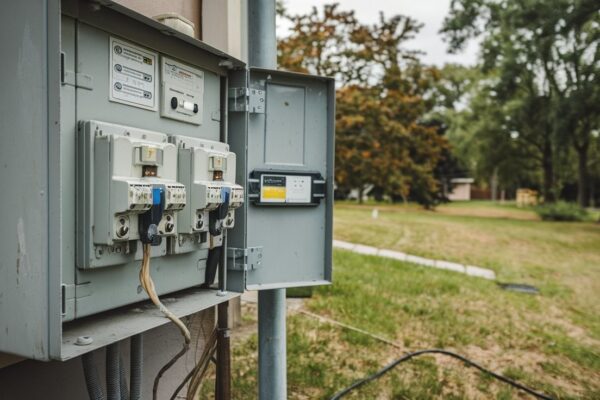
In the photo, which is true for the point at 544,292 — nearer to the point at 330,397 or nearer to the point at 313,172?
the point at 330,397

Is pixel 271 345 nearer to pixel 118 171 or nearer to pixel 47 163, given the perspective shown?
pixel 118 171

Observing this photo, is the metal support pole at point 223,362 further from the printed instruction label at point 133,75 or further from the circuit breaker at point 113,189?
the printed instruction label at point 133,75

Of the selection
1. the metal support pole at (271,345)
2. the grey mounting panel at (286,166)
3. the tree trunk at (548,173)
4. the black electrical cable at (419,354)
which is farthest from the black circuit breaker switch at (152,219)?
the tree trunk at (548,173)

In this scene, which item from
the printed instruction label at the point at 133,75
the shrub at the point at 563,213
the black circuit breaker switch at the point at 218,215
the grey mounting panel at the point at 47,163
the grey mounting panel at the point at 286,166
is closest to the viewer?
the grey mounting panel at the point at 47,163

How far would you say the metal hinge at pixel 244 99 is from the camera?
8.44 ft

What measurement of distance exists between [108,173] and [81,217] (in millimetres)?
178

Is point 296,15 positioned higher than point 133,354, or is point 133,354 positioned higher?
point 296,15

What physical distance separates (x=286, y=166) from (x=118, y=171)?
3.89 feet

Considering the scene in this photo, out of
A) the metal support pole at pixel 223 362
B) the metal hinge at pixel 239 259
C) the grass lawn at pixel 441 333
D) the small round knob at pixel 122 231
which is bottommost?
the grass lawn at pixel 441 333

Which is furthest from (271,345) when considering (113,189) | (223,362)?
(113,189)

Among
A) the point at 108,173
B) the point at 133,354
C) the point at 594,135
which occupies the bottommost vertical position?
the point at 133,354

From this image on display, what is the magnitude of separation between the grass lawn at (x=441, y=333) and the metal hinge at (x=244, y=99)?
189cm

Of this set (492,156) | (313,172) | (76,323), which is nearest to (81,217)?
(76,323)

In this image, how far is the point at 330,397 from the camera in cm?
347
